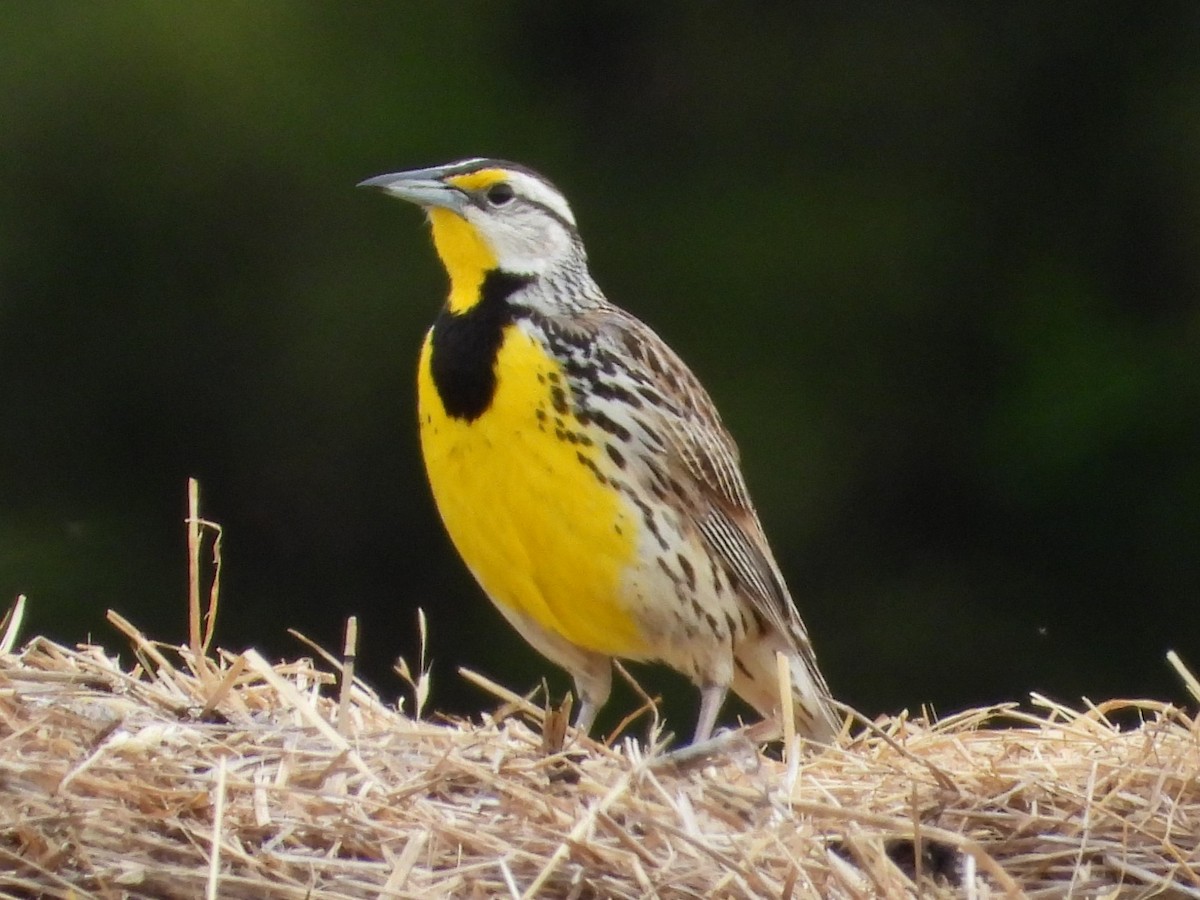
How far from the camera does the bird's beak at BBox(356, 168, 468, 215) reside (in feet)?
Result: 12.9

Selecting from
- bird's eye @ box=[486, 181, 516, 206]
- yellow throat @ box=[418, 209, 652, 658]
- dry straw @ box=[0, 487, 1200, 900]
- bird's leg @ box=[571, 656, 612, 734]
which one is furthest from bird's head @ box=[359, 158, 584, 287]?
dry straw @ box=[0, 487, 1200, 900]

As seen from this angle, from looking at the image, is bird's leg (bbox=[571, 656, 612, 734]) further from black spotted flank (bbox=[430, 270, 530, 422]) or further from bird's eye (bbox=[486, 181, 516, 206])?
bird's eye (bbox=[486, 181, 516, 206])

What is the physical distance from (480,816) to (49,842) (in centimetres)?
45

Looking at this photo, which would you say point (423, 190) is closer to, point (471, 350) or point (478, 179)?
point (478, 179)

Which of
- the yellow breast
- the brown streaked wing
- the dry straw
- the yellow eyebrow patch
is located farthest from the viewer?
the yellow eyebrow patch

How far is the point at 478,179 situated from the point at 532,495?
0.58 meters

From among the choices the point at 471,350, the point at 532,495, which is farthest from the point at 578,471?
the point at 471,350

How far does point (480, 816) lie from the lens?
9.00 ft

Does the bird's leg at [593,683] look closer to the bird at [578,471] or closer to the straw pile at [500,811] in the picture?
the bird at [578,471]

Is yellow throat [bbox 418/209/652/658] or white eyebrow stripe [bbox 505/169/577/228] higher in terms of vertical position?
white eyebrow stripe [bbox 505/169/577/228]

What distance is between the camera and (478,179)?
4035 millimetres

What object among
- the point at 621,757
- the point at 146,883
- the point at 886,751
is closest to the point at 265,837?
the point at 146,883

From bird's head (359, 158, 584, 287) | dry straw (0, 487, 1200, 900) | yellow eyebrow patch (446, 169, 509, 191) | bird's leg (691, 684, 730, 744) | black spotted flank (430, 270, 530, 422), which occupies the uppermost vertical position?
yellow eyebrow patch (446, 169, 509, 191)

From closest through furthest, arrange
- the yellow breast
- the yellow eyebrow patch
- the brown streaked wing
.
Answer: the yellow breast → the brown streaked wing → the yellow eyebrow patch
